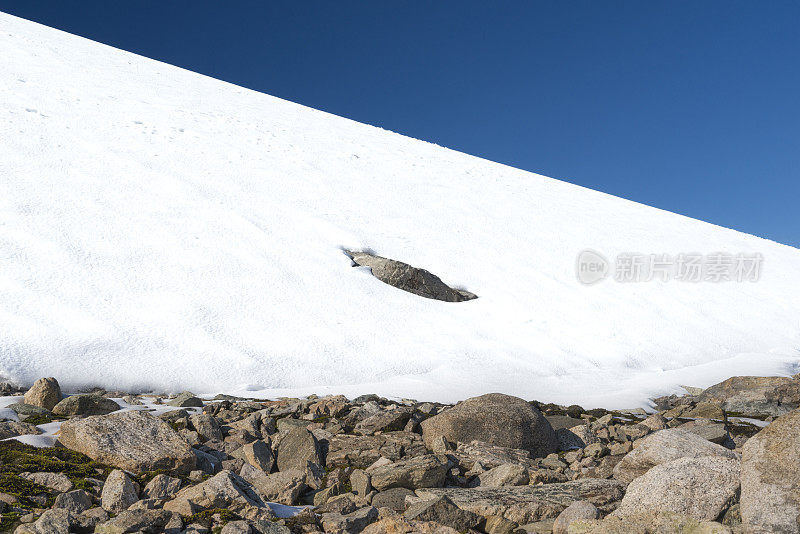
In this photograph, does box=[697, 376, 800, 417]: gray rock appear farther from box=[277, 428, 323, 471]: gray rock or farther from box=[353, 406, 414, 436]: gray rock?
box=[277, 428, 323, 471]: gray rock

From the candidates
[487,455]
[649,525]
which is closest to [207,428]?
[487,455]

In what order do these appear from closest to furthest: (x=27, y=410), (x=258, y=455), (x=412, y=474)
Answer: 1. (x=412, y=474)
2. (x=258, y=455)
3. (x=27, y=410)

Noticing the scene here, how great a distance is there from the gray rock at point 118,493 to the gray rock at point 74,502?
0.33 feet

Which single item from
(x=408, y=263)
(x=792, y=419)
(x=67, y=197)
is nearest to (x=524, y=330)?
(x=408, y=263)

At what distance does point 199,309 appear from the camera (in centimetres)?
886

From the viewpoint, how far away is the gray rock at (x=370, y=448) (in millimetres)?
4867

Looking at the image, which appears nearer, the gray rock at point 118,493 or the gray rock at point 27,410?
the gray rock at point 118,493

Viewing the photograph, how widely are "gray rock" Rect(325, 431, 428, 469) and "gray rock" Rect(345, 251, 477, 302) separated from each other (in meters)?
6.17

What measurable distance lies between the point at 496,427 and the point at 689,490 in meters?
2.26

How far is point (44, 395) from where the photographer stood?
5.70 m

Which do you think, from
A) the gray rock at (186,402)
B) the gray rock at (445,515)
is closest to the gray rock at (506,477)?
the gray rock at (445,515)

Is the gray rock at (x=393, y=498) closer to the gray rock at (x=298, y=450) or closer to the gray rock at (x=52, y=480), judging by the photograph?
the gray rock at (x=298, y=450)

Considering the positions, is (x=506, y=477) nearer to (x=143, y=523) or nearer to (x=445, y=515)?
(x=445, y=515)

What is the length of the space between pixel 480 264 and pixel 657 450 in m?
9.34
